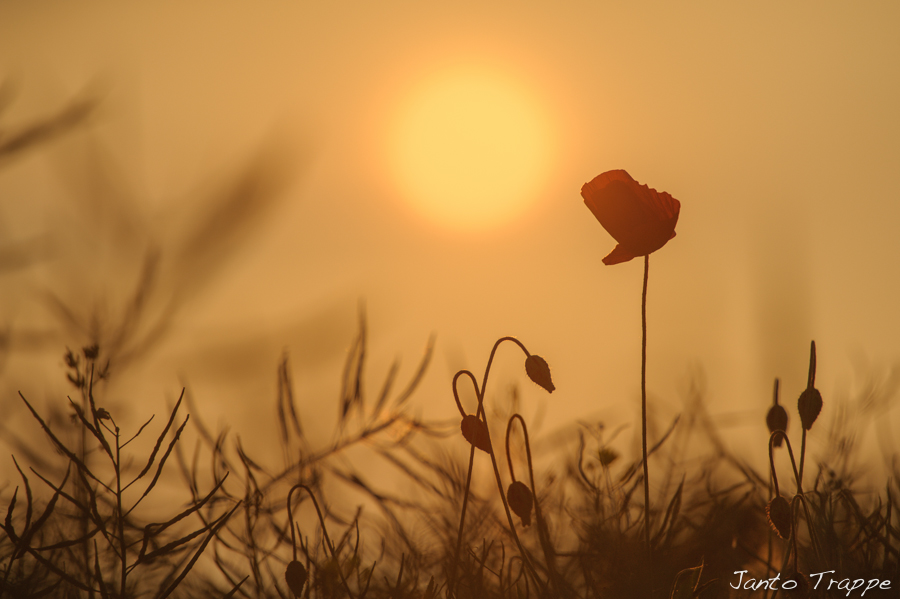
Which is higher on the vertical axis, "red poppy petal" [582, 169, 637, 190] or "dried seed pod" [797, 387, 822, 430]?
"red poppy petal" [582, 169, 637, 190]

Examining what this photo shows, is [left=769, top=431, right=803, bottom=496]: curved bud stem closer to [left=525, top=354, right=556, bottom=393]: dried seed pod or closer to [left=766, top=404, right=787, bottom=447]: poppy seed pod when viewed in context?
[left=766, top=404, right=787, bottom=447]: poppy seed pod

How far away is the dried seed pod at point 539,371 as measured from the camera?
66.4 inches

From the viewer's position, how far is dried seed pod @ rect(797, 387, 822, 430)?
1.42 meters

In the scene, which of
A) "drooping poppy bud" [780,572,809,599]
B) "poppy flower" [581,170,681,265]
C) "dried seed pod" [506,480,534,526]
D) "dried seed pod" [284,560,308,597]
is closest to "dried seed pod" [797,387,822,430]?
"drooping poppy bud" [780,572,809,599]

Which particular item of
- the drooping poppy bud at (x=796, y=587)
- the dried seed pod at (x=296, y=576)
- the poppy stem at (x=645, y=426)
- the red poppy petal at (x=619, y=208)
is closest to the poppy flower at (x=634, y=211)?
the red poppy petal at (x=619, y=208)

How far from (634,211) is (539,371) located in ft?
1.47

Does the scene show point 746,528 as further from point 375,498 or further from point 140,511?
point 140,511

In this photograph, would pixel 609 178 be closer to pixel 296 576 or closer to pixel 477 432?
pixel 477 432

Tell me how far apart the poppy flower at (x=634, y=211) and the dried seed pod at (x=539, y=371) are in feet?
1.16

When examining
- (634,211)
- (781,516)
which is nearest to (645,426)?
(781,516)

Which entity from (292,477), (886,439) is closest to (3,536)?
(292,477)

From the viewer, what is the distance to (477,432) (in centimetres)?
148

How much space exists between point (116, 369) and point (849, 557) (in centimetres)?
172

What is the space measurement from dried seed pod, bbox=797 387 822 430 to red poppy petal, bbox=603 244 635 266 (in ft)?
1.70
